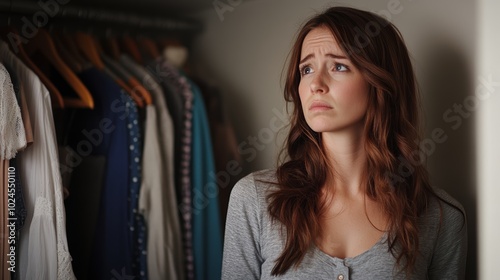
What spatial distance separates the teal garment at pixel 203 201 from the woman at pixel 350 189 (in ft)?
1.24

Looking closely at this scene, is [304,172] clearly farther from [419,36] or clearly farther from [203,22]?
[203,22]

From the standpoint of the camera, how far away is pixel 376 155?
1.25 m

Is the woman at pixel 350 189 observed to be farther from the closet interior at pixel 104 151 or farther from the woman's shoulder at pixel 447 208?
the closet interior at pixel 104 151

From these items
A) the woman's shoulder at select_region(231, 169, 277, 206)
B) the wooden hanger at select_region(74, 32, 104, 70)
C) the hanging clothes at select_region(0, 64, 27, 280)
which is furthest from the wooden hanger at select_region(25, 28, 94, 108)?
the woman's shoulder at select_region(231, 169, 277, 206)

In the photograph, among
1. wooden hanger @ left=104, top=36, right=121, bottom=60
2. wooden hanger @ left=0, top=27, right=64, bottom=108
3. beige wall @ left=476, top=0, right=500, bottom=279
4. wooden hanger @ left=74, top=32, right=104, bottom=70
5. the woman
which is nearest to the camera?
beige wall @ left=476, top=0, right=500, bottom=279

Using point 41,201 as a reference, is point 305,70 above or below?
above

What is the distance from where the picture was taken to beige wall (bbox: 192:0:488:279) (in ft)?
4.05

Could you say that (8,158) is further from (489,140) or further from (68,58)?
(489,140)

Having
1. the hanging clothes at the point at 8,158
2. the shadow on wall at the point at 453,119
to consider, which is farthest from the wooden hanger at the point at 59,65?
the shadow on wall at the point at 453,119

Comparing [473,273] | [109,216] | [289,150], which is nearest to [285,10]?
[289,150]

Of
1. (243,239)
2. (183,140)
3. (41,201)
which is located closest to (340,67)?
(243,239)

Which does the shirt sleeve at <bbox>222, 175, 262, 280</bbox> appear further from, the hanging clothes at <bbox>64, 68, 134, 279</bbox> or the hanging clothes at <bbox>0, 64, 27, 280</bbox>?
the hanging clothes at <bbox>0, 64, 27, 280</bbox>

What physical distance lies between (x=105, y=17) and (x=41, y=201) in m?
0.62

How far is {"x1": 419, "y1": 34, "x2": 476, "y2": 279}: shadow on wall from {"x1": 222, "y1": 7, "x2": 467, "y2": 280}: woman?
5cm
